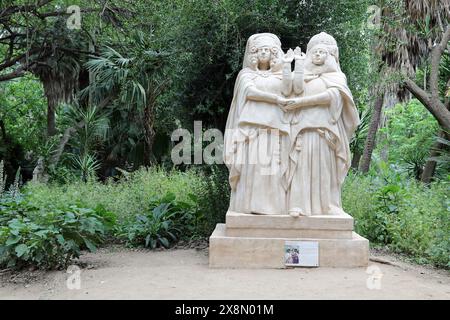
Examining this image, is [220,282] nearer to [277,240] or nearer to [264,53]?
[277,240]

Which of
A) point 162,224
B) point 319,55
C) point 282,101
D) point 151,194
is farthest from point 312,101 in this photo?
point 151,194

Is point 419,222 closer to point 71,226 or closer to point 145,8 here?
point 71,226

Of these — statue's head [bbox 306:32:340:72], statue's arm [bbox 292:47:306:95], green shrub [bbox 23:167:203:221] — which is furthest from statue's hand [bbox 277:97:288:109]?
green shrub [bbox 23:167:203:221]

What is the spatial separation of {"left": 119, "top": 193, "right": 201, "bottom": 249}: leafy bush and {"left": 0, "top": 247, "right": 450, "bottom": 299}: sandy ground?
1293 mm

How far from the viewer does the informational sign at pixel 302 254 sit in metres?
5.68

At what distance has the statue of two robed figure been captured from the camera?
19.6 feet

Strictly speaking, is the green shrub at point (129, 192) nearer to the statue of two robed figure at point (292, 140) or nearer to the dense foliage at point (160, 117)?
the dense foliage at point (160, 117)

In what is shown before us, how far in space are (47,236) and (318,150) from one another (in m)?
3.17

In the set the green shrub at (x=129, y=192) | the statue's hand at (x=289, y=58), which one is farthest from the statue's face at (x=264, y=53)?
the green shrub at (x=129, y=192)

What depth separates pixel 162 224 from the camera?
25.6 feet

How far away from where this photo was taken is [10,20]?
38.4 feet

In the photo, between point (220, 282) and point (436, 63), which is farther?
point (436, 63)

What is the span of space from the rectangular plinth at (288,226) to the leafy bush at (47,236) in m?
1.65

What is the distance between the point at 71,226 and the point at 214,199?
2.71 metres
